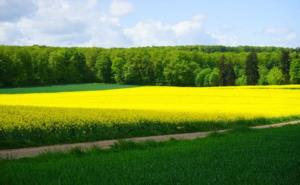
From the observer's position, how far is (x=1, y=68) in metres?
91.4

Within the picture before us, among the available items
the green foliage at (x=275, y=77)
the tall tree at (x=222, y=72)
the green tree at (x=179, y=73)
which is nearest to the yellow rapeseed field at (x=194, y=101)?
the green tree at (x=179, y=73)

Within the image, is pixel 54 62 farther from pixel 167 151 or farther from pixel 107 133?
pixel 167 151

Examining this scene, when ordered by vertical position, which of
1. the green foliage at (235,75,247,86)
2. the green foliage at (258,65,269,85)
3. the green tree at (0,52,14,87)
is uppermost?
the green tree at (0,52,14,87)

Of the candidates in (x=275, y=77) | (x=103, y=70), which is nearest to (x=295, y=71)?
(x=275, y=77)

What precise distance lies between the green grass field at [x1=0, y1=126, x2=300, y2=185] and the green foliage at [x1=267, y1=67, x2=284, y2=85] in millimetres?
99022

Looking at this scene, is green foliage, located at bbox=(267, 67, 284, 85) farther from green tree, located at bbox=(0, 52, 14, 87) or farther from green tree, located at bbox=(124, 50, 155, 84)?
green tree, located at bbox=(0, 52, 14, 87)

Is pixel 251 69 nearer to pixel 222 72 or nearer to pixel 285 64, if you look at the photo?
pixel 222 72

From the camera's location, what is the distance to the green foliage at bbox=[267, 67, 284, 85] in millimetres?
113006

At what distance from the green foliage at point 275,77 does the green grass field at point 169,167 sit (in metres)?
99.0

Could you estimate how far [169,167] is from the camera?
39.7 ft

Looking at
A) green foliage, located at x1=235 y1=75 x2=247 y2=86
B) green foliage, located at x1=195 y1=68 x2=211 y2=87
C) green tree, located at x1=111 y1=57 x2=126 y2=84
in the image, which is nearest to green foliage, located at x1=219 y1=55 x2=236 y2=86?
green foliage, located at x1=235 y1=75 x2=247 y2=86

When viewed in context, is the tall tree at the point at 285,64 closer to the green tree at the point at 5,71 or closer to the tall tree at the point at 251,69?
the tall tree at the point at 251,69

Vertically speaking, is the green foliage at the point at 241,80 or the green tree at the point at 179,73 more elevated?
the green tree at the point at 179,73

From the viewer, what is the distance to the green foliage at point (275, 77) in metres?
113
